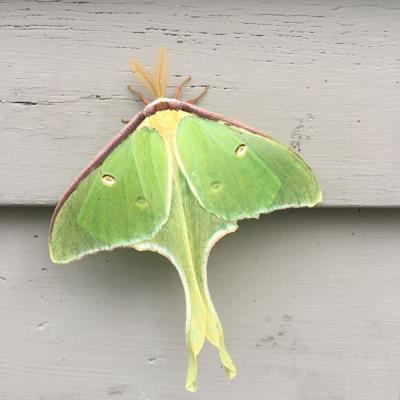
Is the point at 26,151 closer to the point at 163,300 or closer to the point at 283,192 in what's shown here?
the point at 163,300

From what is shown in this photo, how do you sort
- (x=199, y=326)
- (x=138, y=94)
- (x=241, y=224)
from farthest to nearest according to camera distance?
(x=241, y=224) < (x=138, y=94) < (x=199, y=326)

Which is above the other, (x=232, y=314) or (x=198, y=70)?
(x=198, y=70)

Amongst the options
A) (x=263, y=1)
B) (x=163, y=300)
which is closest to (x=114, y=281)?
(x=163, y=300)

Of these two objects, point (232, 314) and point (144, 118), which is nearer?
point (144, 118)

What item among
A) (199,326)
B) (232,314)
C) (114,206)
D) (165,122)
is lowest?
(232,314)

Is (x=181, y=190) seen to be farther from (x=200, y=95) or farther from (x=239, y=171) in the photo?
(x=200, y=95)

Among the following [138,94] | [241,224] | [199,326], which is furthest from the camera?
[241,224]

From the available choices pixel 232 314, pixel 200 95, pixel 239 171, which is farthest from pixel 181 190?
pixel 232 314
